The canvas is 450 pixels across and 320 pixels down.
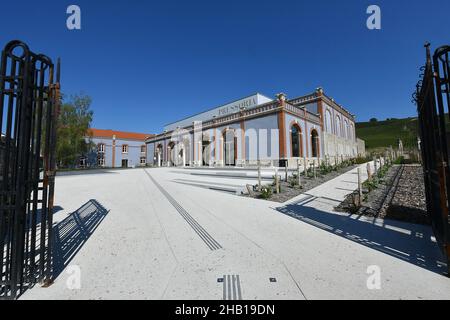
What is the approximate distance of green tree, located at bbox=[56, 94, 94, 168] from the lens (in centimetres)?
2600

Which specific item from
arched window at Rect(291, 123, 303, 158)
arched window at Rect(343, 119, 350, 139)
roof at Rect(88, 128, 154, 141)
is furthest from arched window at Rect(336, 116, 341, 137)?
roof at Rect(88, 128, 154, 141)

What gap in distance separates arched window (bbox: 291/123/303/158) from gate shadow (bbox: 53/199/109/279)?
16.5 meters

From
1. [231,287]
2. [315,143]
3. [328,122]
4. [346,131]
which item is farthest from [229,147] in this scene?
[231,287]

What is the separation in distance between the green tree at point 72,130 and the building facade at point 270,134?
13638 mm

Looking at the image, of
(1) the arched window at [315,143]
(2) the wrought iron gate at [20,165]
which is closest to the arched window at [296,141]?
(1) the arched window at [315,143]

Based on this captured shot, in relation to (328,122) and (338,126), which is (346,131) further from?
(328,122)

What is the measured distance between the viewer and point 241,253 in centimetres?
326

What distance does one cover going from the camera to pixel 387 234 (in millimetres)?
4039

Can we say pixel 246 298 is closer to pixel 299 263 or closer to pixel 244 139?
pixel 299 263

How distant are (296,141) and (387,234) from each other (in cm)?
1568

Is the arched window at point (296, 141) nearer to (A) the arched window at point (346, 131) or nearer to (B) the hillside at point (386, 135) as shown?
(A) the arched window at point (346, 131)

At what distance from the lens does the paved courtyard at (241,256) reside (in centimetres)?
228

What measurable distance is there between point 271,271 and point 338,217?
11.7 ft

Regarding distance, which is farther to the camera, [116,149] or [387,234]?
[116,149]
